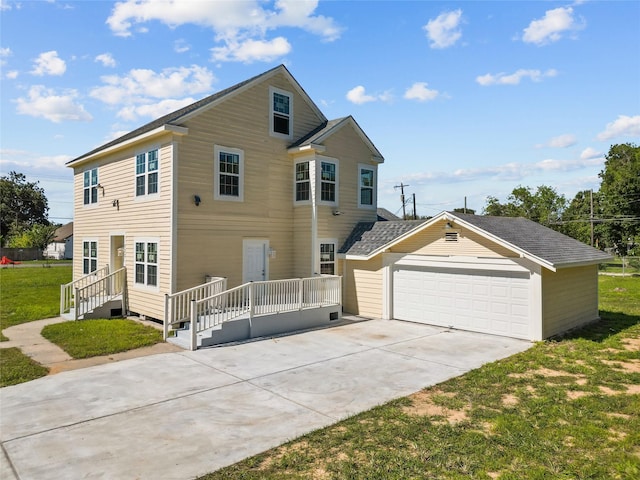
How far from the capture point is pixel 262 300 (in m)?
11.8

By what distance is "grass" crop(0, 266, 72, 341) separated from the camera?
1409 cm

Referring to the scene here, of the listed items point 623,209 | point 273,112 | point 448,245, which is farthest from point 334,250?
point 623,209

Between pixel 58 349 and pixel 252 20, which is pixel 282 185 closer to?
pixel 252 20

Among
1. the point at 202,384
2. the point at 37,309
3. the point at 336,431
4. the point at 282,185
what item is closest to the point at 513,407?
the point at 336,431

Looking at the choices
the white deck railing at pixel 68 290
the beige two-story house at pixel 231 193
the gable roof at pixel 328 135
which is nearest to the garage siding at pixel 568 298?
the beige two-story house at pixel 231 193

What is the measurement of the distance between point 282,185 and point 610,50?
10419 millimetres

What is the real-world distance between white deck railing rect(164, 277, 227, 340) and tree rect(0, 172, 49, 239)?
206ft

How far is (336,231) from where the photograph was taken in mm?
15242

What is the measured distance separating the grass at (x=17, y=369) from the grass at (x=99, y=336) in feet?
2.92

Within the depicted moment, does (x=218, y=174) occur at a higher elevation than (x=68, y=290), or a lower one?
higher

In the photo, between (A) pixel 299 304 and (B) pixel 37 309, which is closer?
(A) pixel 299 304

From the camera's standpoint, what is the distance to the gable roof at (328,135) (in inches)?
567

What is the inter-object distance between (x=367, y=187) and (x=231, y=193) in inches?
232

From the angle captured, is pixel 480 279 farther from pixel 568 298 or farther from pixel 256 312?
pixel 256 312
